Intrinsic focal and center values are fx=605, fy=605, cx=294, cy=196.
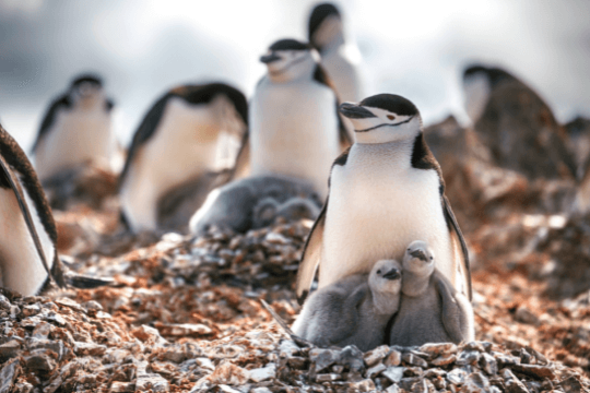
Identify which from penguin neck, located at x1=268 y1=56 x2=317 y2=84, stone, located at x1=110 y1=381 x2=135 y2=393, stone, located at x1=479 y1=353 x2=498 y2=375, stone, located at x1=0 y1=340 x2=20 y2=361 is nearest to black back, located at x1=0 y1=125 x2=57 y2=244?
stone, located at x1=0 y1=340 x2=20 y2=361

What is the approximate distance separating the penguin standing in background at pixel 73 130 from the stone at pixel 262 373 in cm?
773

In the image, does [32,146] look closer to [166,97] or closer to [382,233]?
[166,97]

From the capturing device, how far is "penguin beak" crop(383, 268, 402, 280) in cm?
231

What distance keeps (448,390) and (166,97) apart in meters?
4.93

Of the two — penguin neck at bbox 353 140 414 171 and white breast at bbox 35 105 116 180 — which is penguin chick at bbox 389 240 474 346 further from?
white breast at bbox 35 105 116 180

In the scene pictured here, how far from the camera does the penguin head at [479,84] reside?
1149 cm

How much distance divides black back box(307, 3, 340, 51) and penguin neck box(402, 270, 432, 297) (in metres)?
4.29

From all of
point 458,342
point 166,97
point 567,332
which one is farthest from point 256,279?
point 166,97

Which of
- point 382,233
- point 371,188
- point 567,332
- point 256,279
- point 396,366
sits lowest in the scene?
point 567,332

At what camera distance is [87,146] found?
9305 mm

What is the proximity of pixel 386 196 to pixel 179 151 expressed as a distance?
4.17 meters

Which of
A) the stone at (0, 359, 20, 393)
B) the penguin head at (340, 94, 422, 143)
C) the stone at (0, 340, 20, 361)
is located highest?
the penguin head at (340, 94, 422, 143)

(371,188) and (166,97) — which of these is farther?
(166,97)

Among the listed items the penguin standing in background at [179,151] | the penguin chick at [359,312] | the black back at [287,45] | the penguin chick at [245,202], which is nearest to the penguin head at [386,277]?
the penguin chick at [359,312]
